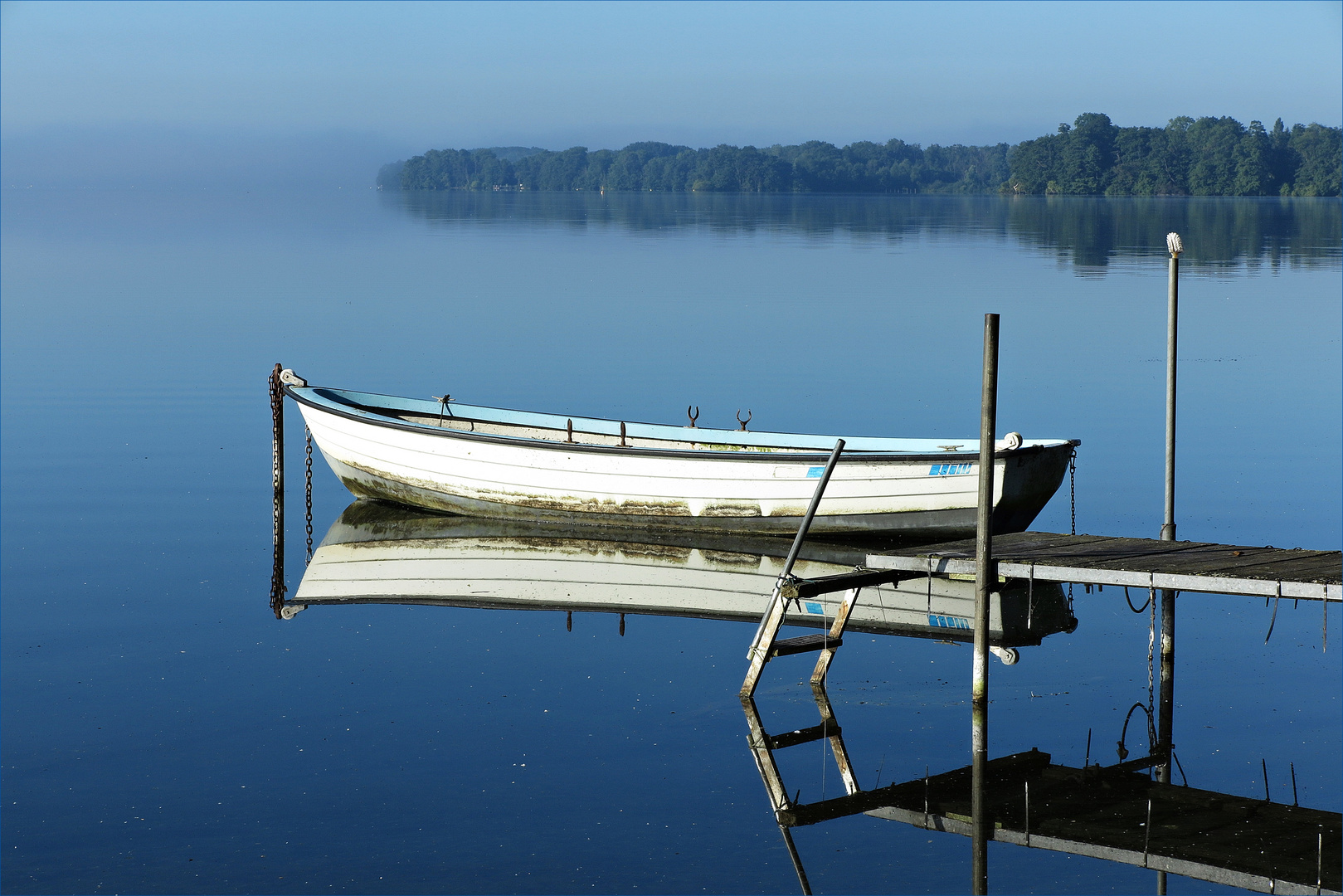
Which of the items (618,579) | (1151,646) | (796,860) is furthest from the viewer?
(618,579)

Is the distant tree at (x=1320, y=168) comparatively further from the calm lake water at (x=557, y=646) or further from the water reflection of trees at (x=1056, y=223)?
the calm lake water at (x=557, y=646)

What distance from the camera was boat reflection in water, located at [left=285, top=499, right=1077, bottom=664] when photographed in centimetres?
1457

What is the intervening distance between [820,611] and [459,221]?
342ft

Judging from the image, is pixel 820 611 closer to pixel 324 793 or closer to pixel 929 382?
pixel 324 793

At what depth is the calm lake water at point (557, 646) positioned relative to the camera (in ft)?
31.3

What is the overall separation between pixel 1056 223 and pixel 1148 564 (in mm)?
98090

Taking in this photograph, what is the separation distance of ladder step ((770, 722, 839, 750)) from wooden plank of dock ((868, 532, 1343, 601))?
1.42 meters

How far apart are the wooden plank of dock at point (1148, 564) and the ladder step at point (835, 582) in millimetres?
98

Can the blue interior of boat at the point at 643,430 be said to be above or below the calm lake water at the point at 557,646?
above

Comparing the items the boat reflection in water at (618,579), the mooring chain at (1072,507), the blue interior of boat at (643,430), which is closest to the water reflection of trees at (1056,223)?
the mooring chain at (1072,507)

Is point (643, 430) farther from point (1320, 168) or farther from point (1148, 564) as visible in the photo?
point (1320, 168)

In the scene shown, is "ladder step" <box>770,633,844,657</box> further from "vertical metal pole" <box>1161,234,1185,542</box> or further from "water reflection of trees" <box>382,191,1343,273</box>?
"water reflection of trees" <box>382,191,1343,273</box>

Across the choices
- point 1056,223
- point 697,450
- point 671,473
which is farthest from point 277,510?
point 1056,223

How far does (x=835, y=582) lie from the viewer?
11727 millimetres
